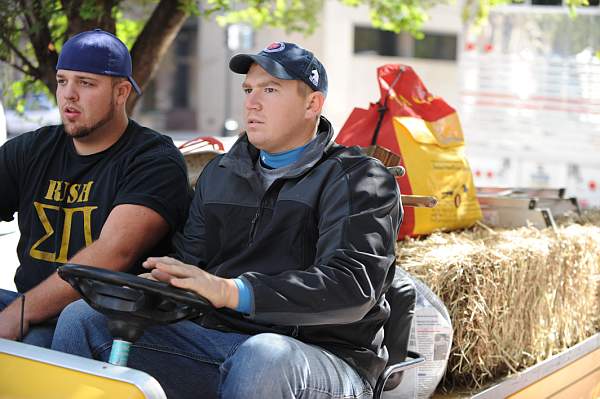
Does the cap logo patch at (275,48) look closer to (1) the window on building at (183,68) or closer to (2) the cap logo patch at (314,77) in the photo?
(2) the cap logo patch at (314,77)

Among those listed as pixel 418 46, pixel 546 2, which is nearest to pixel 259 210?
pixel 546 2

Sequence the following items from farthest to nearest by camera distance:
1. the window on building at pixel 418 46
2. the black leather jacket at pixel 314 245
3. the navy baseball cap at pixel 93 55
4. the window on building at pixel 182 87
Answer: the window on building at pixel 182 87 → the window on building at pixel 418 46 → the navy baseball cap at pixel 93 55 → the black leather jacket at pixel 314 245

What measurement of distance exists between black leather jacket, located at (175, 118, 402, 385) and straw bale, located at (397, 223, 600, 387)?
945 mm

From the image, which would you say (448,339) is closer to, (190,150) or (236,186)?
(236,186)

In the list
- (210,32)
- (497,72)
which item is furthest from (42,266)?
(210,32)

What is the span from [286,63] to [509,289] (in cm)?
166

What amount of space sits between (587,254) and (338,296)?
2339 millimetres

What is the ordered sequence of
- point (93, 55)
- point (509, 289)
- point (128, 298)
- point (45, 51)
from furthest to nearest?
1. point (45, 51)
2. point (509, 289)
3. point (93, 55)
4. point (128, 298)

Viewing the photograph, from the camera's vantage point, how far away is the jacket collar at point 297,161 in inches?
110

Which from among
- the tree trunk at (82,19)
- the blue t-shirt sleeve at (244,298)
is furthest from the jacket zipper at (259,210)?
the tree trunk at (82,19)

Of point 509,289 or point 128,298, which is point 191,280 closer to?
point 128,298

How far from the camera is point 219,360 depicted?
2.70 metres

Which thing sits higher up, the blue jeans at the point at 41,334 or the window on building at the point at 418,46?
the blue jeans at the point at 41,334

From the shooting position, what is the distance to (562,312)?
4.40m
